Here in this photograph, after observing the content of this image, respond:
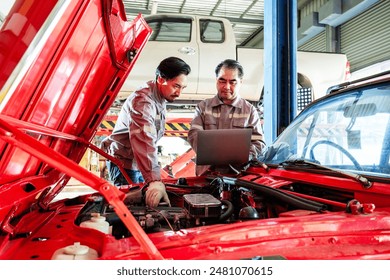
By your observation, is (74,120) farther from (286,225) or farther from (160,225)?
(286,225)

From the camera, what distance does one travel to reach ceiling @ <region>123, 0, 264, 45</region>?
897cm

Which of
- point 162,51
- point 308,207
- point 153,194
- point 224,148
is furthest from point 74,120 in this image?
point 162,51

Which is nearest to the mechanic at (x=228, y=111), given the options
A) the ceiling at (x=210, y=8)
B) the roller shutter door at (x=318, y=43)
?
the ceiling at (x=210, y=8)

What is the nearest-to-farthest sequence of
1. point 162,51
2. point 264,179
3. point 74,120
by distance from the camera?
point 74,120, point 264,179, point 162,51

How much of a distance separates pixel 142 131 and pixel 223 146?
0.59 m

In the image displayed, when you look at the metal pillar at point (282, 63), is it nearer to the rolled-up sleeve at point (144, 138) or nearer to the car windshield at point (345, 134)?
the car windshield at point (345, 134)

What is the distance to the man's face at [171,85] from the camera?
99.7 inches

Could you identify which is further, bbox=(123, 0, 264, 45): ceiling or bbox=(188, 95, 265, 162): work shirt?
bbox=(123, 0, 264, 45): ceiling

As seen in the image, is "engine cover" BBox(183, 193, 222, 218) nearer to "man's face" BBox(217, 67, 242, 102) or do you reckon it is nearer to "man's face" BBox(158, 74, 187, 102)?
"man's face" BBox(158, 74, 187, 102)

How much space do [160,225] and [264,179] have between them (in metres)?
0.80

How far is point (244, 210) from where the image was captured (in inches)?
59.2

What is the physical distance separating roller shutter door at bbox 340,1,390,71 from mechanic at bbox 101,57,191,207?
765 cm

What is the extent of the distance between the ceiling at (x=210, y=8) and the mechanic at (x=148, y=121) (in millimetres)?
6522

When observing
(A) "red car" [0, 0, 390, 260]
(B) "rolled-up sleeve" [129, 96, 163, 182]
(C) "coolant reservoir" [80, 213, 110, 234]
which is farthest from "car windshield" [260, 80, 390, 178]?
(C) "coolant reservoir" [80, 213, 110, 234]
